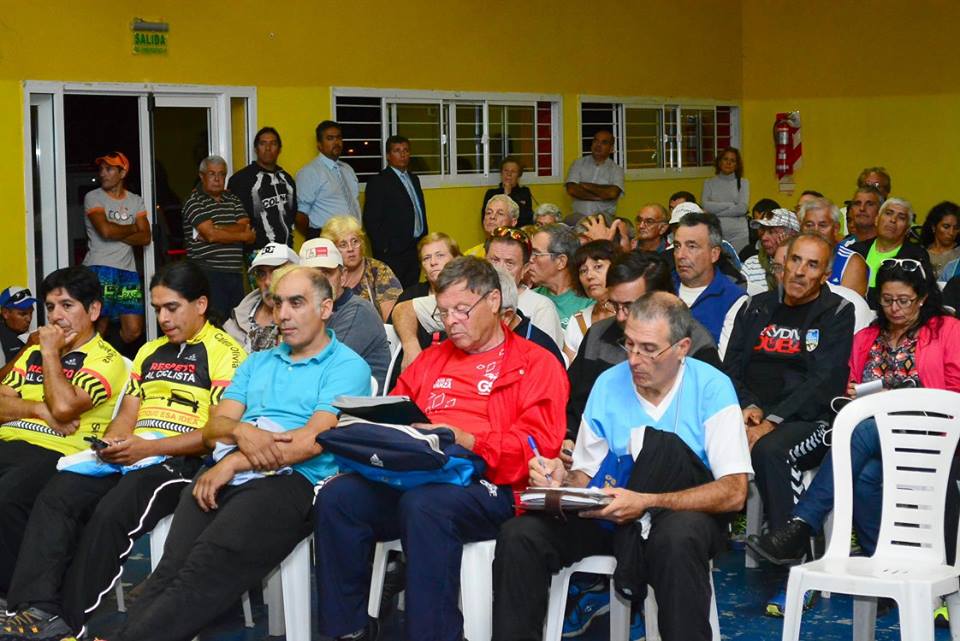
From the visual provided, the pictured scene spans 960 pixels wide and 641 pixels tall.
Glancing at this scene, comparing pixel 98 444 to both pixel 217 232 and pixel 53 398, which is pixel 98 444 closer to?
pixel 53 398

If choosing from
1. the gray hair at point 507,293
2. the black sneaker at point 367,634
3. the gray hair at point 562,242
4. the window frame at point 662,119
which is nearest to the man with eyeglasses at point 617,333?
the gray hair at point 507,293

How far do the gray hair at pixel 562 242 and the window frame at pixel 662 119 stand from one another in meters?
7.00

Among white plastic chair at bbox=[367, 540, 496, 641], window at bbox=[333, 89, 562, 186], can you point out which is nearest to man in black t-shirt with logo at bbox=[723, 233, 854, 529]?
white plastic chair at bbox=[367, 540, 496, 641]

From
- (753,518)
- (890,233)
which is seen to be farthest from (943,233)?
(753,518)

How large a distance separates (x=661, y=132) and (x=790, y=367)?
30.2 ft

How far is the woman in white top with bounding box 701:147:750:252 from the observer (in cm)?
1293

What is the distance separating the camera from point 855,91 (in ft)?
47.6

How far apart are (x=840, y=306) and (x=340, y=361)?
6.27 feet

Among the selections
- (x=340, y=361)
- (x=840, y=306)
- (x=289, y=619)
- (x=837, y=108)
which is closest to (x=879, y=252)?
(x=840, y=306)

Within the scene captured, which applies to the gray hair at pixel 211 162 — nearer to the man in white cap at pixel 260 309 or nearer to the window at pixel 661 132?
the man in white cap at pixel 260 309

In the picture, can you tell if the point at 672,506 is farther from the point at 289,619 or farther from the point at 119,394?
the point at 119,394

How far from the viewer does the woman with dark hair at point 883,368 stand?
453 cm

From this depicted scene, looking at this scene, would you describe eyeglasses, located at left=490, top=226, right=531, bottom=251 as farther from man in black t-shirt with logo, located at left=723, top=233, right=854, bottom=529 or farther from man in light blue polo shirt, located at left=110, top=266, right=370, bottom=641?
man in light blue polo shirt, located at left=110, top=266, right=370, bottom=641

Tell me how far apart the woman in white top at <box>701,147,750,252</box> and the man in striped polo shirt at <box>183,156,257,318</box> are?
5560 mm
